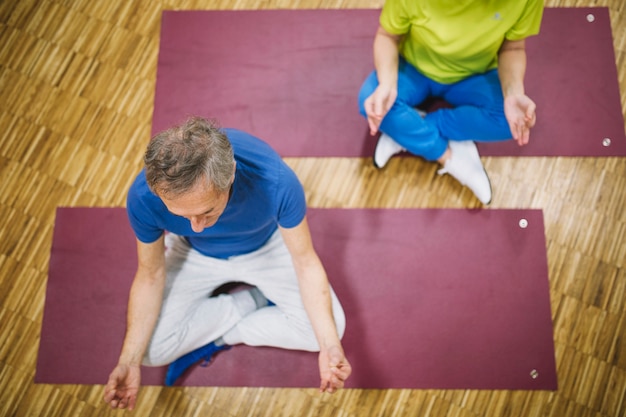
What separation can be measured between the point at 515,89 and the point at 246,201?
3.01ft

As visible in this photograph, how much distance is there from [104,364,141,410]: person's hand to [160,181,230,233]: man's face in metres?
0.52

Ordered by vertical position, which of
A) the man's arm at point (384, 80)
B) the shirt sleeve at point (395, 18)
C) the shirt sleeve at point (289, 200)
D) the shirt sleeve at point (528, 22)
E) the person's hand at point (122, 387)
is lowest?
the person's hand at point (122, 387)

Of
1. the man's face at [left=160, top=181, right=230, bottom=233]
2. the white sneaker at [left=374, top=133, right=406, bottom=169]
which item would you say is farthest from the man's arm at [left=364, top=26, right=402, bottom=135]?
the man's face at [left=160, top=181, right=230, bottom=233]

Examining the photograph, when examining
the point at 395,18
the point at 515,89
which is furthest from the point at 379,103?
the point at 515,89

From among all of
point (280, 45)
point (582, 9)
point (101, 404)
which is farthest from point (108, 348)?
point (582, 9)

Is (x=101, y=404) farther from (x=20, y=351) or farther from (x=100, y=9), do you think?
(x=100, y=9)

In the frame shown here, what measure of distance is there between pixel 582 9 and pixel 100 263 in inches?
83.8

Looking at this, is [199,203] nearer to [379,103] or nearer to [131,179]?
[379,103]

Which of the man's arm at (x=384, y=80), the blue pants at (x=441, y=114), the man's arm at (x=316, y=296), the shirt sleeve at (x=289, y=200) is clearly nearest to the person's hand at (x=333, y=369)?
the man's arm at (x=316, y=296)

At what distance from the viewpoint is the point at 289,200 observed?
1.51m

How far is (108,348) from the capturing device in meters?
2.03

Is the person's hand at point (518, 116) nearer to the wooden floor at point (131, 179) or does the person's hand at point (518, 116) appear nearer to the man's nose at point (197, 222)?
the wooden floor at point (131, 179)

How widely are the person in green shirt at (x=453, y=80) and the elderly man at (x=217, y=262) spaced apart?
504 millimetres

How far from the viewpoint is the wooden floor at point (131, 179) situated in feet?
6.54
